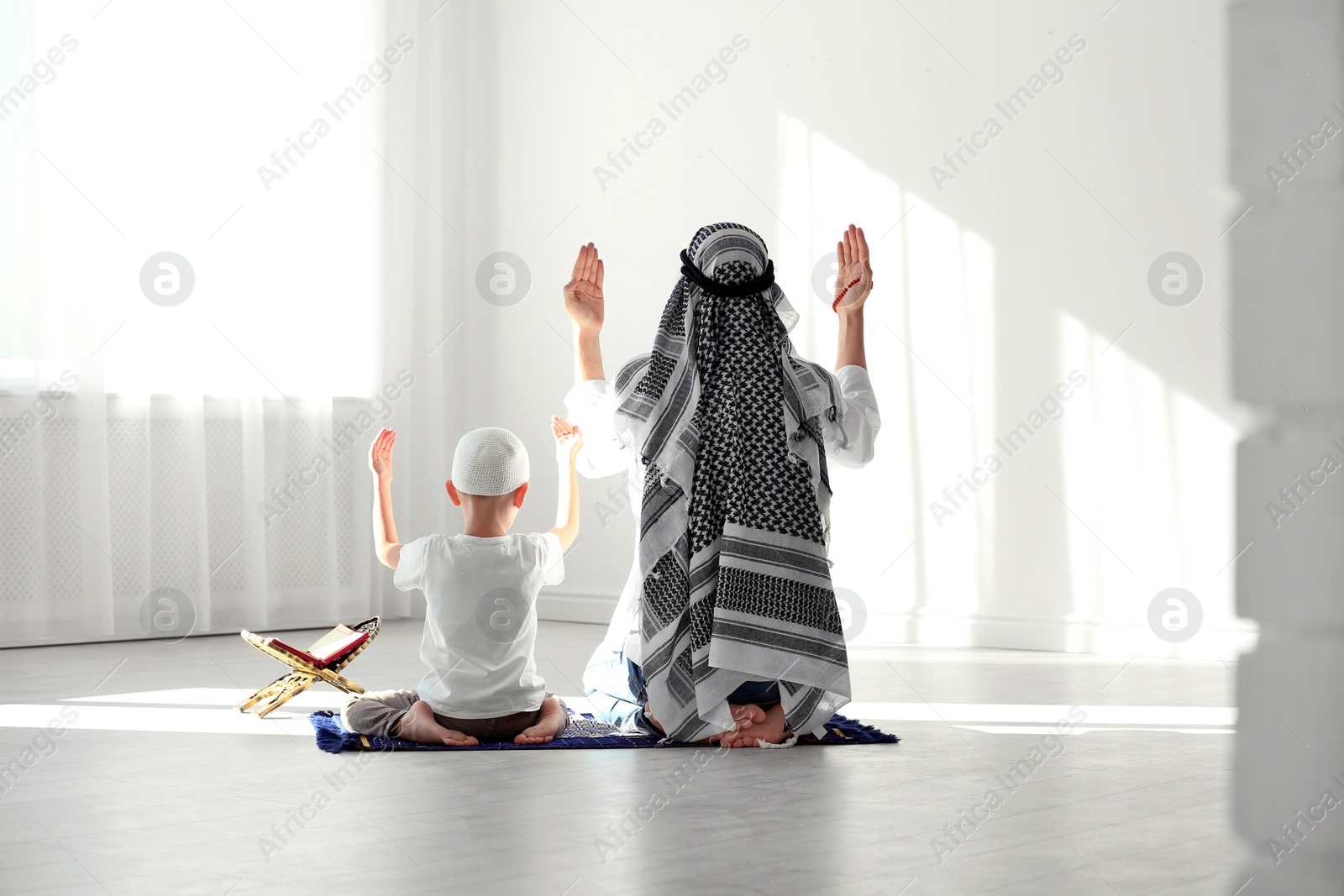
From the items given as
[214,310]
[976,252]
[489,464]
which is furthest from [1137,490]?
[214,310]

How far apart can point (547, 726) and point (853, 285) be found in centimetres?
127

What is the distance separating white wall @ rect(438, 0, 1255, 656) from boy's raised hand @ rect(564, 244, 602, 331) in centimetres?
230

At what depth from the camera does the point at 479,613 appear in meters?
2.95

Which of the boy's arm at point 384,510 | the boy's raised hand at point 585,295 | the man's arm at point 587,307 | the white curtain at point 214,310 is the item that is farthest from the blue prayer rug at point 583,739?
the white curtain at point 214,310

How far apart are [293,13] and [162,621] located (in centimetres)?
263

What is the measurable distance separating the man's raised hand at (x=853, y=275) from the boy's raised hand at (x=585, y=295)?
0.58m

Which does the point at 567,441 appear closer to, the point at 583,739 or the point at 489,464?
the point at 489,464

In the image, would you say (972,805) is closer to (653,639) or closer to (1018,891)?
(1018,891)

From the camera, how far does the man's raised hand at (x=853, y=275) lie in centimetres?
326

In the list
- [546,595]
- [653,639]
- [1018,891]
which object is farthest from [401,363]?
[1018,891]

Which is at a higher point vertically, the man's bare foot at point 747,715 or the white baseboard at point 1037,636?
the man's bare foot at point 747,715

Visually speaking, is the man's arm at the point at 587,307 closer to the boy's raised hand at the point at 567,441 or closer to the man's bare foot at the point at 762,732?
the boy's raised hand at the point at 567,441

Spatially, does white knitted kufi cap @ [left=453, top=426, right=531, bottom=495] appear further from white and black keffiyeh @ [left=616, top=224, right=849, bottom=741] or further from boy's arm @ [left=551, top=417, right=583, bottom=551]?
white and black keffiyeh @ [left=616, top=224, right=849, bottom=741]

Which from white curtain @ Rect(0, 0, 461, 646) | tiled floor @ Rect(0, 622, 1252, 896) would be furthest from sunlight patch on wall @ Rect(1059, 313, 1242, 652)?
white curtain @ Rect(0, 0, 461, 646)
